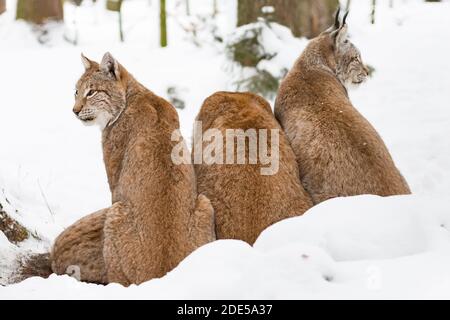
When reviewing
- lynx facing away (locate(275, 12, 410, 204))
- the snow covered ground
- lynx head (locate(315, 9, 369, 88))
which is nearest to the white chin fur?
the snow covered ground

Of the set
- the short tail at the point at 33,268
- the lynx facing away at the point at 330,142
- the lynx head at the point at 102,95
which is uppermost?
the lynx head at the point at 102,95

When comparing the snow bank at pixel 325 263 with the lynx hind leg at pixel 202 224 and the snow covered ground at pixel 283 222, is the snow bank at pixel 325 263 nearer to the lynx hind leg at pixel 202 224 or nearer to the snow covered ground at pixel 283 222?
the snow covered ground at pixel 283 222

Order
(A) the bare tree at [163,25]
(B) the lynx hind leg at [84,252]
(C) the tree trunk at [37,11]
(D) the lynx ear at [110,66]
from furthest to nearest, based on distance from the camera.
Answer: (C) the tree trunk at [37,11] → (A) the bare tree at [163,25] → (D) the lynx ear at [110,66] → (B) the lynx hind leg at [84,252]

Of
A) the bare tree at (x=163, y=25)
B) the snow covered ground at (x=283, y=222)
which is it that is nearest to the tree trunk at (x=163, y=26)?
the bare tree at (x=163, y=25)

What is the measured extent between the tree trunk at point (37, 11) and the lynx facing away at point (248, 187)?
36.3 feet

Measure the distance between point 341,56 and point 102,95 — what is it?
240cm

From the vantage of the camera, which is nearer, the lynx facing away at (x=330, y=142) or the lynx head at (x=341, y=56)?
the lynx facing away at (x=330, y=142)

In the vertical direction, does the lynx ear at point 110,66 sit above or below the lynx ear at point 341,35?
below

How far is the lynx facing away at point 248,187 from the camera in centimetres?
464

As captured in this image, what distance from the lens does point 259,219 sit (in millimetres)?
4605

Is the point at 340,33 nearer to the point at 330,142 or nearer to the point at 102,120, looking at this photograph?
the point at 330,142

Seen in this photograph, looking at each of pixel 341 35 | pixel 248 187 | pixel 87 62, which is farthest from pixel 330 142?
pixel 87 62
